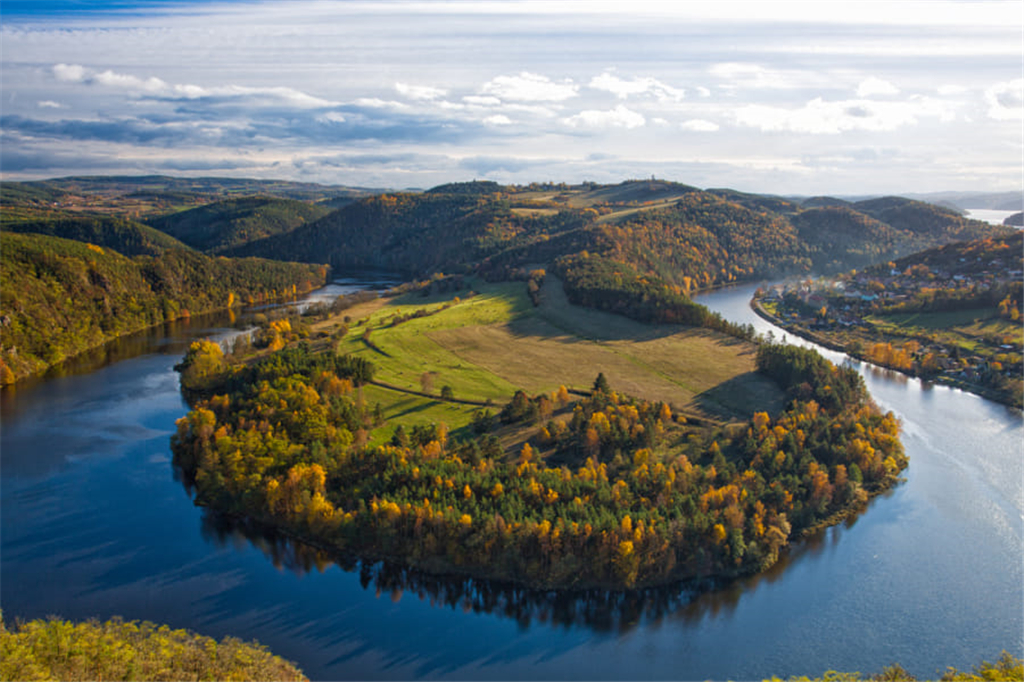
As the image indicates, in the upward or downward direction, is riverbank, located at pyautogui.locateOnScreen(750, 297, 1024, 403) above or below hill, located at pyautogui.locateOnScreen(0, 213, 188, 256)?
below

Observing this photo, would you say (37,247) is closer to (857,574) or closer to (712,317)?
(712,317)

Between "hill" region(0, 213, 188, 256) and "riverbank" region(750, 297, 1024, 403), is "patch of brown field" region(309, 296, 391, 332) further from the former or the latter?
"riverbank" region(750, 297, 1024, 403)

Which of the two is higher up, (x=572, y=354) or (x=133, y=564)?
(x=572, y=354)

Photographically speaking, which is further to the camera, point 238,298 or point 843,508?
point 238,298

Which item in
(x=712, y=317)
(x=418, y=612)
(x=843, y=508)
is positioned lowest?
(x=418, y=612)

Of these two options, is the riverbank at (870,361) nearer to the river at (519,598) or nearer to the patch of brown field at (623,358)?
the patch of brown field at (623,358)

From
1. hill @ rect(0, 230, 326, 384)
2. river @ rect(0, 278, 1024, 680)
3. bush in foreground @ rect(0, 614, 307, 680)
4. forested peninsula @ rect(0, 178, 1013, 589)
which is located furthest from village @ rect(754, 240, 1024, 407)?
hill @ rect(0, 230, 326, 384)

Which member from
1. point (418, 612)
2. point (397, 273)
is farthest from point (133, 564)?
point (397, 273)

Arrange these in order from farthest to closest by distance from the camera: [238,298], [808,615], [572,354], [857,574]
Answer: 1. [238,298]
2. [572,354]
3. [857,574]
4. [808,615]
